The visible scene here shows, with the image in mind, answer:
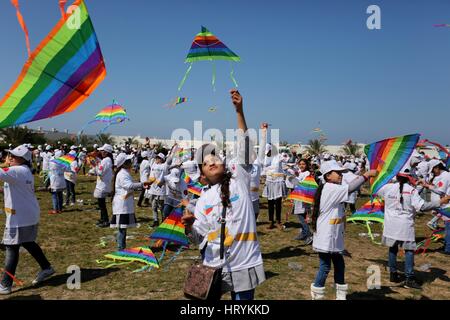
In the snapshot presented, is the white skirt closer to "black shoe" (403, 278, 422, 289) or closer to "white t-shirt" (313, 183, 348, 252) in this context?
"black shoe" (403, 278, 422, 289)

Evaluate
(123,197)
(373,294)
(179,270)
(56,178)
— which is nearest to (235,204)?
(373,294)

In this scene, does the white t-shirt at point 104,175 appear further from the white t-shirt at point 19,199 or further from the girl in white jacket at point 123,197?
the white t-shirt at point 19,199

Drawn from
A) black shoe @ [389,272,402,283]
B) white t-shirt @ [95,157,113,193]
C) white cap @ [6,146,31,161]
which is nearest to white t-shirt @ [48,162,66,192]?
white t-shirt @ [95,157,113,193]

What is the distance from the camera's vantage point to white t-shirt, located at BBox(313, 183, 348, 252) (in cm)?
475

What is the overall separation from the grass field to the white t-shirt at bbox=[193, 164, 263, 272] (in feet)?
9.02

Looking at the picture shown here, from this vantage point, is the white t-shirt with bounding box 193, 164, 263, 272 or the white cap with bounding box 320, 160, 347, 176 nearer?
the white t-shirt with bounding box 193, 164, 263, 272

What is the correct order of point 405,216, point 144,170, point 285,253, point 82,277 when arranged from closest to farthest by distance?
point 405,216
point 82,277
point 285,253
point 144,170

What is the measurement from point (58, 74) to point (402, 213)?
5.73m

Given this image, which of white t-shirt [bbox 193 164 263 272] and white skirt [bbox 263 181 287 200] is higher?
white t-shirt [bbox 193 164 263 272]

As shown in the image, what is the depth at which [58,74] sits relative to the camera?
346 cm

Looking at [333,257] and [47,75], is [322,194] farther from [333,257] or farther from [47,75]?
[47,75]

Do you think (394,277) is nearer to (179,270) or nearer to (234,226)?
(179,270)

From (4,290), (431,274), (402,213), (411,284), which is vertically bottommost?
(431,274)
